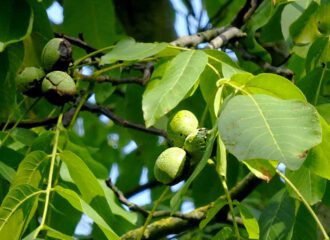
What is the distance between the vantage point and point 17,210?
1.96 metres

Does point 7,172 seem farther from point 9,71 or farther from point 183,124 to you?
point 183,124

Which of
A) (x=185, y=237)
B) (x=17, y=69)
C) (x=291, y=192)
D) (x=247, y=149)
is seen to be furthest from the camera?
(x=185, y=237)

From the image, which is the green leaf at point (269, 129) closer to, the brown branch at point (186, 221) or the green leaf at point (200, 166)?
the green leaf at point (200, 166)

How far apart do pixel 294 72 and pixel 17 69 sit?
916 millimetres

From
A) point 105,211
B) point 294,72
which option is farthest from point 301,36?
point 105,211

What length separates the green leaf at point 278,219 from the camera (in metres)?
2.04

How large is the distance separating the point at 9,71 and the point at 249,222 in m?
0.92

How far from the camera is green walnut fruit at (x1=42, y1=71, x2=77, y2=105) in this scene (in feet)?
7.57

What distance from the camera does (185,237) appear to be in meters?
3.52

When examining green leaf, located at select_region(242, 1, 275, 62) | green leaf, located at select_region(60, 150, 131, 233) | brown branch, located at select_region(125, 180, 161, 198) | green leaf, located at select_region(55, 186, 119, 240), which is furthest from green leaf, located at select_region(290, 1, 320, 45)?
brown branch, located at select_region(125, 180, 161, 198)

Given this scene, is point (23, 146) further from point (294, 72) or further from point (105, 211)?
point (294, 72)

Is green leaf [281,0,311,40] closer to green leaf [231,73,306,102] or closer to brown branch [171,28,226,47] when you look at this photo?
brown branch [171,28,226,47]

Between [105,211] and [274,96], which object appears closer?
[274,96]

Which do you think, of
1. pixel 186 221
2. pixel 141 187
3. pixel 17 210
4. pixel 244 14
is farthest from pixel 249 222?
pixel 141 187
